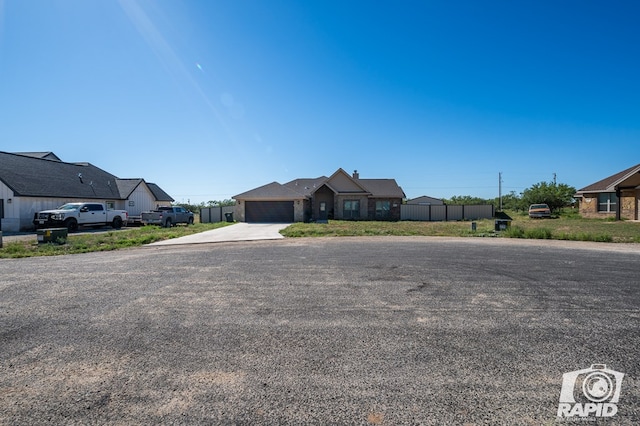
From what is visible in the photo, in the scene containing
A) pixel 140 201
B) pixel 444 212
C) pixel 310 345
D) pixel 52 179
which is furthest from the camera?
pixel 444 212

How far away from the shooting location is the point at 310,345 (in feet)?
12.8

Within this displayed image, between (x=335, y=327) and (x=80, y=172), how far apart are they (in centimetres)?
3511

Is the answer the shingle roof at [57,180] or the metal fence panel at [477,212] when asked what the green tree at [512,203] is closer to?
the metal fence panel at [477,212]

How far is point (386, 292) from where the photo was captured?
6324 mm

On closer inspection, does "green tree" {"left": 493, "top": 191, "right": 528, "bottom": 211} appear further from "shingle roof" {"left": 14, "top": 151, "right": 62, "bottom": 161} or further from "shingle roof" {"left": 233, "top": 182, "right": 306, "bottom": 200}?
"shingle roof" {"left": 14, "top": 151, "right": 62, "bottom": 161}

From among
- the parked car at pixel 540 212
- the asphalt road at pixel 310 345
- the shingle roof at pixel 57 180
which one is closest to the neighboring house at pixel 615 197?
the parked car at pixel 540 212

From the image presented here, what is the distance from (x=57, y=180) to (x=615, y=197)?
49.6 metres

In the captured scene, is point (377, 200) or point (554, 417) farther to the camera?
point (377, 200)

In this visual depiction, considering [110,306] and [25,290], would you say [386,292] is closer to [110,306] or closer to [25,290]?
[110,306]

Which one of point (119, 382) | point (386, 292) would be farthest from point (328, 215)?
point (119, 382)

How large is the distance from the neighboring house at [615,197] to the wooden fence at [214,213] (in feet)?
118

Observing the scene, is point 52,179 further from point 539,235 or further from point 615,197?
point 615,197

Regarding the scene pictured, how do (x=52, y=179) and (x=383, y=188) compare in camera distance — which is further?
(x=383, y=188)

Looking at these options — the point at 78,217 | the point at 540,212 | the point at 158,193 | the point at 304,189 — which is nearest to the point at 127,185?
the point at 158,193
